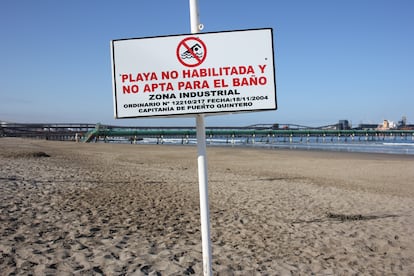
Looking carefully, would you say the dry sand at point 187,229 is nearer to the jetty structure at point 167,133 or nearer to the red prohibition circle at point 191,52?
the red prohibition circle at point 191,52

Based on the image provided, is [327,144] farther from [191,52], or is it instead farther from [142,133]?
[191,52]

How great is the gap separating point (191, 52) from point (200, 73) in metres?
0.17

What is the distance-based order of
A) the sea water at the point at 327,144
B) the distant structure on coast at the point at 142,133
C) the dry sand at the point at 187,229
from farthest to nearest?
1. the distant structure on coast at the point at 142,133
2. the sea water at the point at 327,144
3. the dry sand at the point at 187,229

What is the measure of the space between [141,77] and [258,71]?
2.90 ft

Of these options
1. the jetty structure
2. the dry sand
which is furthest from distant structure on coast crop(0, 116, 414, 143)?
the dry sand

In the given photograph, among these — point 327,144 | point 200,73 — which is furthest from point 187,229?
point 327,144

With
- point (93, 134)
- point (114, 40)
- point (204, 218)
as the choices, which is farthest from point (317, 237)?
point (93, 134)

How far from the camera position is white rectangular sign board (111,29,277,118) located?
267 centimetres

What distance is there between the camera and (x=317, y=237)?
6438mm

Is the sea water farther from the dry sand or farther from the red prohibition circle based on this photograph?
the red prohibition circle

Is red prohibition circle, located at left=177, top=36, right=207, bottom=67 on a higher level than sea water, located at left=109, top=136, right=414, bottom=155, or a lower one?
higher

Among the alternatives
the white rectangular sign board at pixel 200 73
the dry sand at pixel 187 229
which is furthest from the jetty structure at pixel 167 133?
the white rectangular sign board at pixel 200 73

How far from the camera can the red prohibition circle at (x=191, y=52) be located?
2662 millimetres

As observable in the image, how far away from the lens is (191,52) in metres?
2.67
